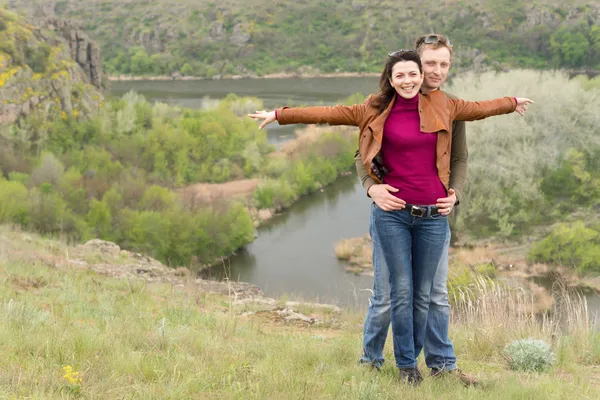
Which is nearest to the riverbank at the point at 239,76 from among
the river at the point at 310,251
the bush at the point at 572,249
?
the river at the point at 310,251

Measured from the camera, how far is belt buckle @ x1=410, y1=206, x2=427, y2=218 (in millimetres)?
3326

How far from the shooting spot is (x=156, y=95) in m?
71.7

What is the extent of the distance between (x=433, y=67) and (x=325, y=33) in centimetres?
10648

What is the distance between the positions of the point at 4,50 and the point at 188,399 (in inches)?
1502

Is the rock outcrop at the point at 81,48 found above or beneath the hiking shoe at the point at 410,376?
above

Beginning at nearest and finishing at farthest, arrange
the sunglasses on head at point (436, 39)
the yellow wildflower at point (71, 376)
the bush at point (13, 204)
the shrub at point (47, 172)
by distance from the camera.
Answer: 1. the yellow wildflower at point (71, 376)
2. the sunglasses on head at point (436, 39)
3. the bush at point (13, 204)
4. the shrub at point (47, 172)

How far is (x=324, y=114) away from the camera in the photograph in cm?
347

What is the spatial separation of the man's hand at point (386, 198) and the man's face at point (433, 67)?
63cm

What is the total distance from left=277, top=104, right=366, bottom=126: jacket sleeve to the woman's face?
0.24 metres

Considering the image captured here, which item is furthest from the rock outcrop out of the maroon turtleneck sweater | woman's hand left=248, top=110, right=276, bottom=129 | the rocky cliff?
the maroon turtleneck sweater

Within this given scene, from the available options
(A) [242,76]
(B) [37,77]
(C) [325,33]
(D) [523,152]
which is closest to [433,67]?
(D) [523,152]

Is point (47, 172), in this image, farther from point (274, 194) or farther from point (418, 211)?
point (418, 211)

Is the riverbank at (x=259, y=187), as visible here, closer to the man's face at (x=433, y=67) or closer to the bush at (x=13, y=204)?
the bush at (x=13, y=204)

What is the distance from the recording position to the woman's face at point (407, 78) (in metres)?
3.29
